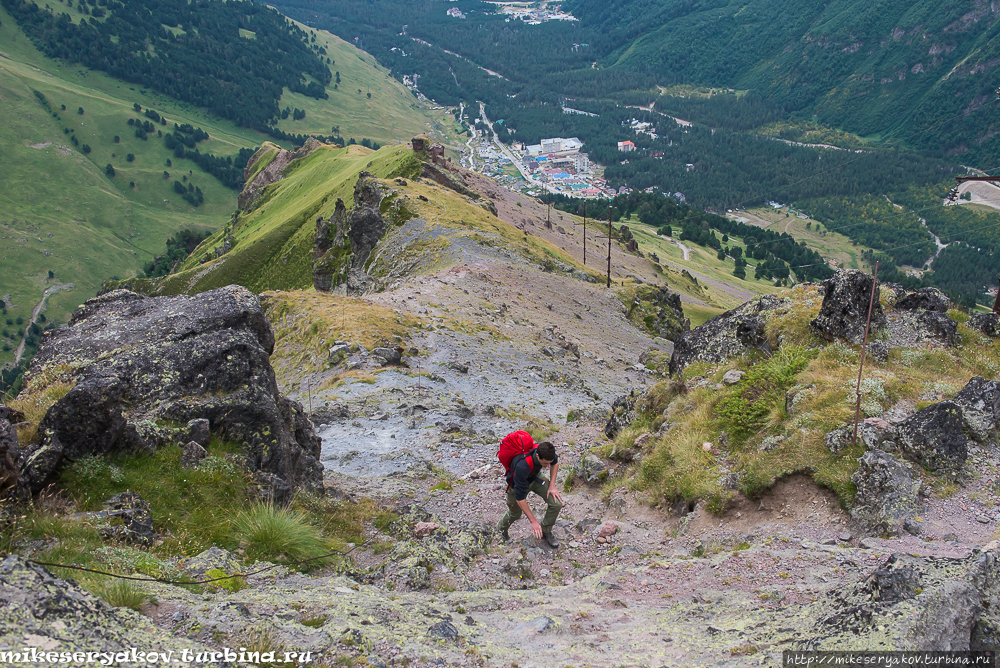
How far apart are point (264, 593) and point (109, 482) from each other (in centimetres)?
314

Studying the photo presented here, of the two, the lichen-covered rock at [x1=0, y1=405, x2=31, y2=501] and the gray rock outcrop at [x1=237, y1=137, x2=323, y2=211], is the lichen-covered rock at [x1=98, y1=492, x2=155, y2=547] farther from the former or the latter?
the gray rock outcrop at [x1=237, y1=137, x2=323, y2=211]

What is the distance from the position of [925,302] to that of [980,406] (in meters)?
4.85

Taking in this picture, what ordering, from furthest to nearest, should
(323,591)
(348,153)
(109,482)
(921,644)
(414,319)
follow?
(348,153) → (414,319) → (109,482) → (323,591) → (921,644)

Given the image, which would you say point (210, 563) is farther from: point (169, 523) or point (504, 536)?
point (504, 536)

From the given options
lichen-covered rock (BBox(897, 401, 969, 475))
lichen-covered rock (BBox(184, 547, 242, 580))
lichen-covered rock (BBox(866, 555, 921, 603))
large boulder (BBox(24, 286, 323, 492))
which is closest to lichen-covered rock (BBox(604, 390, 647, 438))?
lichen-covered rock (BBox(897, 401, 969, 475))

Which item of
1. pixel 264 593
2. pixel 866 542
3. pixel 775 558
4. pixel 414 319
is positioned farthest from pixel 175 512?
pixel 414 319

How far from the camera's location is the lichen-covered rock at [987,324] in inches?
531

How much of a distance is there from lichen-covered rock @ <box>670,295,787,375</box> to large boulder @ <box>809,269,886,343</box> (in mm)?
1537

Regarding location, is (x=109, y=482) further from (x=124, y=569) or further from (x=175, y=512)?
(x=124, y=569)

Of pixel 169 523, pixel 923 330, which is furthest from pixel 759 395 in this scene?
pixel 169 523

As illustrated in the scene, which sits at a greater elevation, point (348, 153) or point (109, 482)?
point (348, 153)

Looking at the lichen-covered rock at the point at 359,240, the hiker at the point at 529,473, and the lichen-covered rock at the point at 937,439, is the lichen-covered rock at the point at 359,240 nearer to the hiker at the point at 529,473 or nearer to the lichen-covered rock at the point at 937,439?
the hiker at the point at 529,473

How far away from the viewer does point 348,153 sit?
399 ft

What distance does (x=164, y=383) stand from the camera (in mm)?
10148
